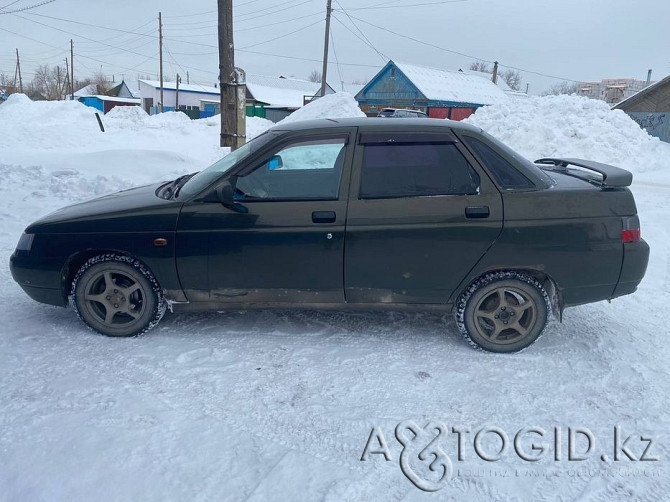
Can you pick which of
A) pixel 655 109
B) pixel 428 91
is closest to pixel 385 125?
pixel 655 109

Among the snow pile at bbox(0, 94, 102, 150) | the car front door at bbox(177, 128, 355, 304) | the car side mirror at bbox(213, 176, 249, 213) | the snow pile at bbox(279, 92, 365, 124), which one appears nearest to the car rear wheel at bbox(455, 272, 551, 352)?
the car front door at bbox(177, 128, 355, 304)

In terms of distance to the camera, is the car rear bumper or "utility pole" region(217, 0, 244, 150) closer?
the car rear bumper

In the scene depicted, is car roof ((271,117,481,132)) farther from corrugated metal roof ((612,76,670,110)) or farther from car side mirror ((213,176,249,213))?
corrugated metal roof ((612,76,670,110))

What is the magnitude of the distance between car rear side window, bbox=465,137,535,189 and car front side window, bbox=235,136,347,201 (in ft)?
3.20

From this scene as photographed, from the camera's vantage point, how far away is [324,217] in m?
3.74

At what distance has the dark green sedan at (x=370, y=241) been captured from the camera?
12.2 ft

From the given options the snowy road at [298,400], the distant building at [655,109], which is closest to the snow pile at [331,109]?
the snowy road at [298,400]

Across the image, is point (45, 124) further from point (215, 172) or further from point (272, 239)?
point (272, 239)

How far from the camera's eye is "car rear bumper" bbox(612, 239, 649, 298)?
375 centimetres

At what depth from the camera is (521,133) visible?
51.6ft

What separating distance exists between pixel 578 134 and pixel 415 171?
13.5 m

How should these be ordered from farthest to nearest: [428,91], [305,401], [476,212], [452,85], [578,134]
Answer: [452,85], [428,91], [578,134], [476,212], [305,401]

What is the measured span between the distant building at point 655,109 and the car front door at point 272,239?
23.0 meters

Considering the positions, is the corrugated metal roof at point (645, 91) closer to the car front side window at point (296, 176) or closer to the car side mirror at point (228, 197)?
the car front side window at point (296, 176)
